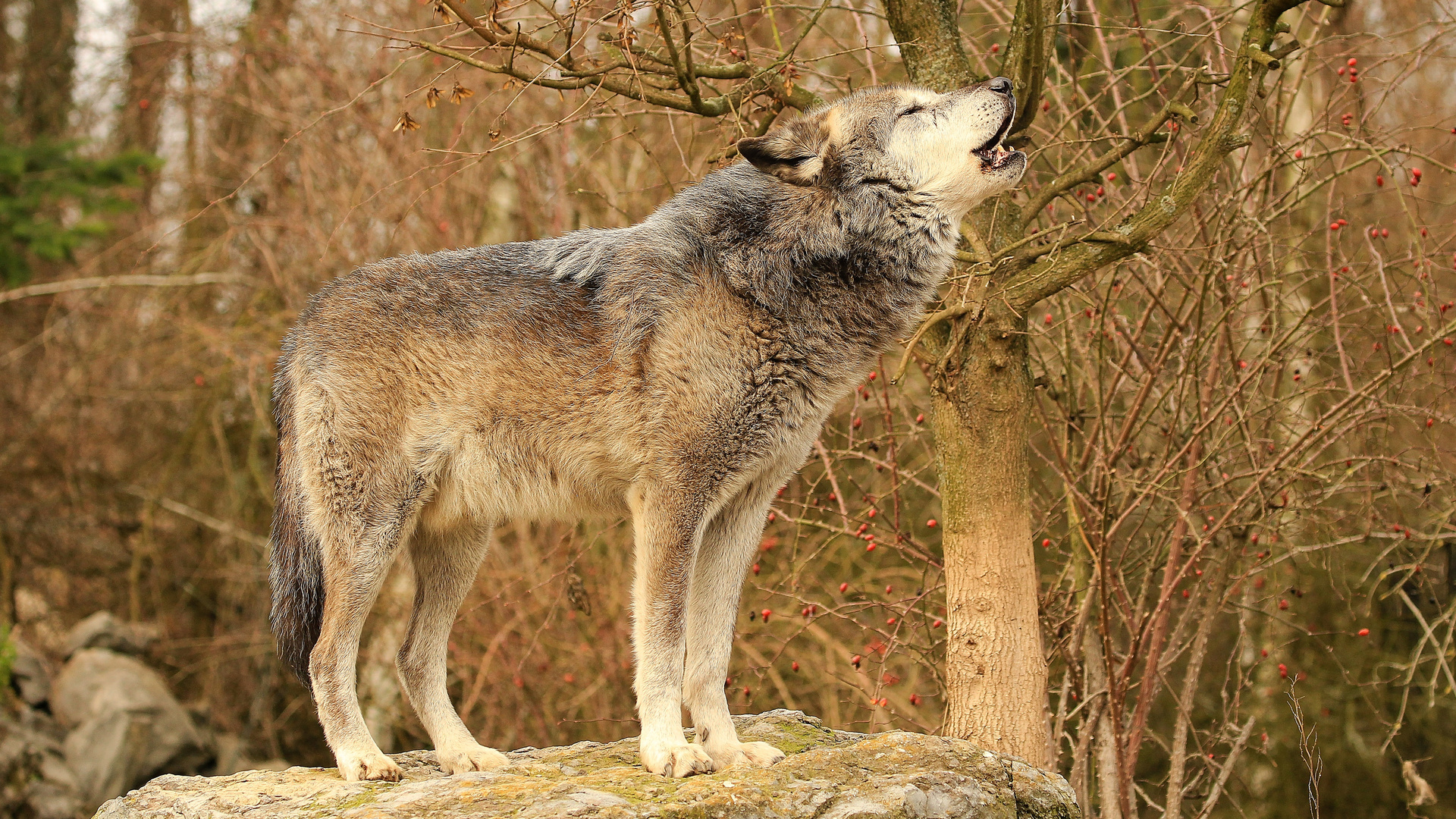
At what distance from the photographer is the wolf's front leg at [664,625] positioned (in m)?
4.00

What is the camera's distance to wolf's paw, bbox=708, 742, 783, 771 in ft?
13.5

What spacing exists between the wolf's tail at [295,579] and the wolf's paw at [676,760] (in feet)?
4.50

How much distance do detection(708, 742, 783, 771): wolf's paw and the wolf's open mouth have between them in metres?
2.26

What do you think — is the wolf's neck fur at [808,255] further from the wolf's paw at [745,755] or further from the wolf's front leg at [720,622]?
the wolf's paw at [745,755]

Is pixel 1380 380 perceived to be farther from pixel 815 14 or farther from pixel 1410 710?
pixel 1410 710

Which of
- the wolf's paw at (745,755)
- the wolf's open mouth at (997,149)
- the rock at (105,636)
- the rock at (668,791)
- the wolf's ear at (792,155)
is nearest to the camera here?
the rock at (668,791)

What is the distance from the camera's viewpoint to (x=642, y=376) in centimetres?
421

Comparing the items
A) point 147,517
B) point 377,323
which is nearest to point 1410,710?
point 377,323

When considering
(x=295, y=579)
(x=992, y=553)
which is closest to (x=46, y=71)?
(x=295, y=579)

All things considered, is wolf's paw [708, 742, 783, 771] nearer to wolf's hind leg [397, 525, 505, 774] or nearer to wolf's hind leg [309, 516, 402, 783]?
wolf's hind leg [397, 525, 505, 774]

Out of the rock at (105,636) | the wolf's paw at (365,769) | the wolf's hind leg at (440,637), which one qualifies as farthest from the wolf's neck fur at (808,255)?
the rock at (105,636)

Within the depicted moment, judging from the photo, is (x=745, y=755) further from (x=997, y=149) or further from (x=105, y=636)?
(x=105, y=636)

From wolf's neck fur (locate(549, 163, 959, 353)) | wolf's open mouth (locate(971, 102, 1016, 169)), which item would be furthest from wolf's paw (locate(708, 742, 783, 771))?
wolf's open mouth (locate(971, 102, 1016, 169))

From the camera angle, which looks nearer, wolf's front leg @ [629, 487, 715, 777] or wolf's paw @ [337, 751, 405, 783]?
wolf's front leg @ [629, 487, 715, 777]
